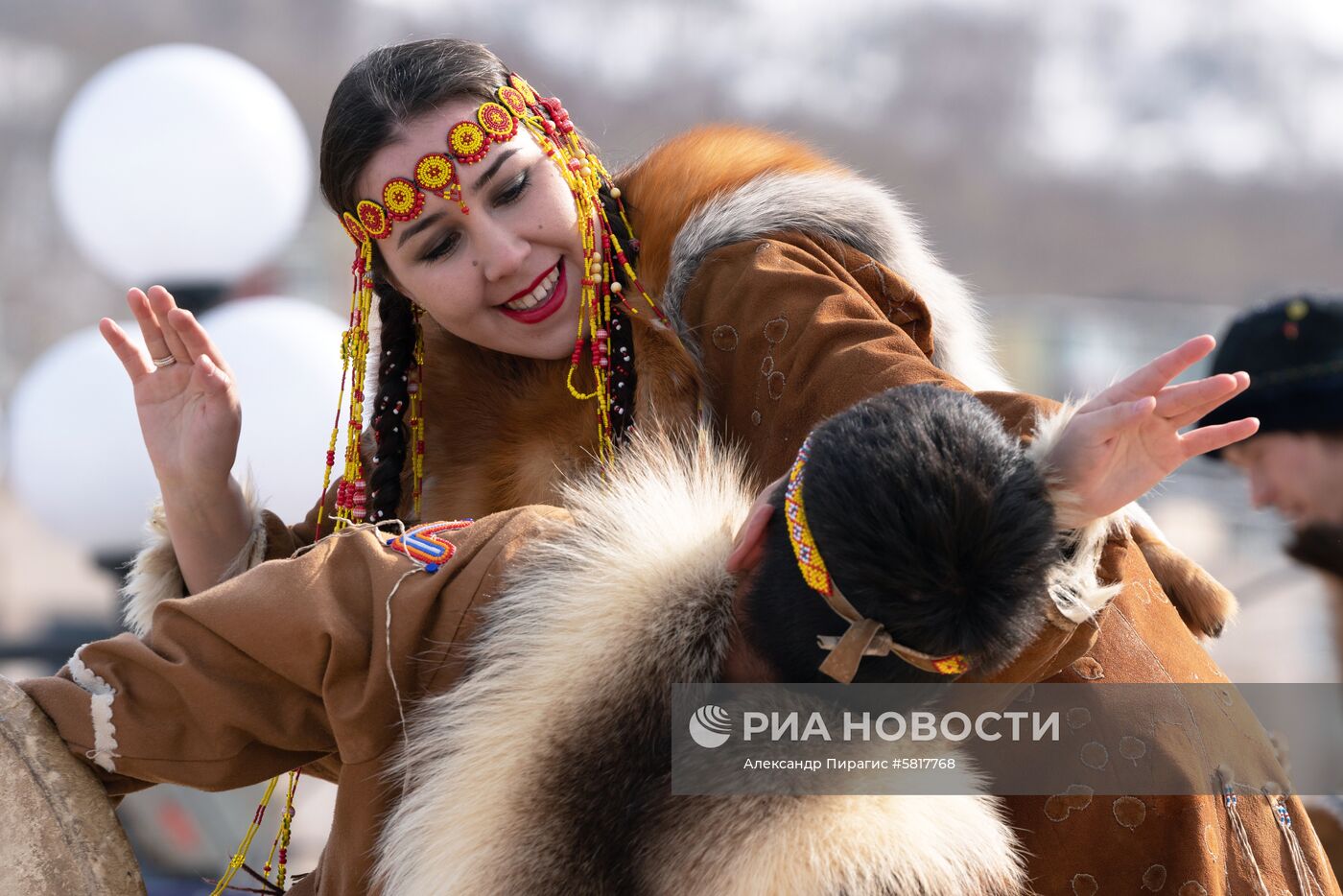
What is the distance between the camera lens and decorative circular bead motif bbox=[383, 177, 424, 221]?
5.54 feet

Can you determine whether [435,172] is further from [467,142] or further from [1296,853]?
[1296,853]

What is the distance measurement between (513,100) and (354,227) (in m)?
0.29

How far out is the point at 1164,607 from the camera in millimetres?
1364

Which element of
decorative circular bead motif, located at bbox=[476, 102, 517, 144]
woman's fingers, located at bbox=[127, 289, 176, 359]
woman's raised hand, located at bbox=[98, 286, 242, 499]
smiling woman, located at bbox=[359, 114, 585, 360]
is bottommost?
woman's raised hand, located at bbox=[98, 286, 242, 499]

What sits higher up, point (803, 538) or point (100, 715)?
point (803, 538)

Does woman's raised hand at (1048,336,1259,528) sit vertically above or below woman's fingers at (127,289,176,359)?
below

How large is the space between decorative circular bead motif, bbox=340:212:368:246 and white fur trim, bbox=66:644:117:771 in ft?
2.64

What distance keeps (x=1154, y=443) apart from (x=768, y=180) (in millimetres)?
847

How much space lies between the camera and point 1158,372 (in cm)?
101

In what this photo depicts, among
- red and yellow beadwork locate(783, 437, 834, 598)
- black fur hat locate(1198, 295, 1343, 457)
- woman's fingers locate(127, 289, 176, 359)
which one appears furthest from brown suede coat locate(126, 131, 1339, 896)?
black fur hat locate(1198, 295, 1343, 457)

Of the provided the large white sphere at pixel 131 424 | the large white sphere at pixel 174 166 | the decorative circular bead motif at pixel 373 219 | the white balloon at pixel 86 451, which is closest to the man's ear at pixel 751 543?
the decorative circular bead motif at pixel 373 219

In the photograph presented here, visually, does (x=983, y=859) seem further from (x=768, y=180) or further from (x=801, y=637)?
(x=768, y=180)

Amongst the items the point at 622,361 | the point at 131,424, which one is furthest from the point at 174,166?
the point at 622,361

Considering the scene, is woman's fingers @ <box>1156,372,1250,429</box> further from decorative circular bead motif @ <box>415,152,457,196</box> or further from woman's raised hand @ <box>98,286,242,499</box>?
woman's raised hand @ <box>98,286,242,499</box>
